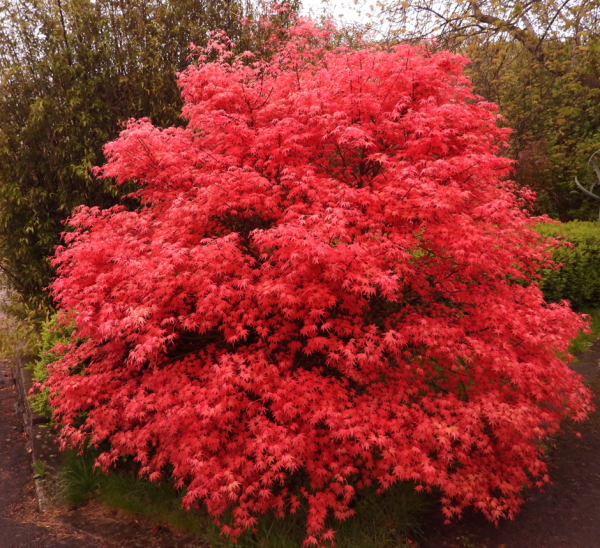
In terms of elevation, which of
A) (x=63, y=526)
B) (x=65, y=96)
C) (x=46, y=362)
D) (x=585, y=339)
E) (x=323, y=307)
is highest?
(x=65, y=96)

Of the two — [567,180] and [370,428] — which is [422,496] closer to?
[370,428]

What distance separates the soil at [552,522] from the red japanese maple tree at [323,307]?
236mm

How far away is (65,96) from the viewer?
8930 millimetres

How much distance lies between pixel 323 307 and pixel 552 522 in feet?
9.77

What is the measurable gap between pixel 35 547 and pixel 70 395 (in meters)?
1.44

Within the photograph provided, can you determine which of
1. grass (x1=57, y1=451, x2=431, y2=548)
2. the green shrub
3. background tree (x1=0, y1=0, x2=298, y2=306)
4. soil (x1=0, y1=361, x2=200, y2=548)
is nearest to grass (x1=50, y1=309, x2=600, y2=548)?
grass (x1=57, y1=451, x2=431, y2=548)

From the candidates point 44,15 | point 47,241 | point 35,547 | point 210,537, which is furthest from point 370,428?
point 44,15

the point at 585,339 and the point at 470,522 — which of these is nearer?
the point at 470,522

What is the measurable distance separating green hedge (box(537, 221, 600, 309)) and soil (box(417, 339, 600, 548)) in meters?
4.52

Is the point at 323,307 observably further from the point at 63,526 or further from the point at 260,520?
the point at 63,526

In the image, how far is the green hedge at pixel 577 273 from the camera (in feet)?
29.7

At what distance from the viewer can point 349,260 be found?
3768 mm

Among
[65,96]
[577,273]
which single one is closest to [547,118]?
[577,273]

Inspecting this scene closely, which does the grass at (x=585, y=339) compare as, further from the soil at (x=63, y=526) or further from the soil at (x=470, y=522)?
the soil at (x=63, y=526)
